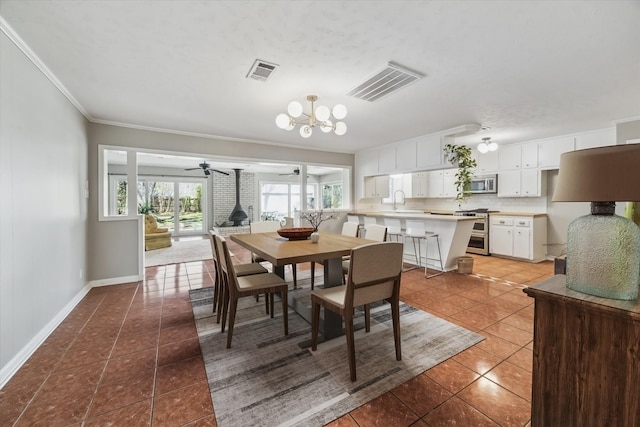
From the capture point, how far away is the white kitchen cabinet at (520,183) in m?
5.33

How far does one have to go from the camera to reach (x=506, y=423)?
1.47 m

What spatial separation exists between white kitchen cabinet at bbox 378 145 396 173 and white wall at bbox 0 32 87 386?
5120 mm

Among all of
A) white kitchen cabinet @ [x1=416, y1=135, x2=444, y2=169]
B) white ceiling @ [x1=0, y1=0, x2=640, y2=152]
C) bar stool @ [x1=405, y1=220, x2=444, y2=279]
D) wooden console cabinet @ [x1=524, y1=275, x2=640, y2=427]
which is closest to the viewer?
wooden console cabinet @ [x1=524, y1=275, x2=640, y2=427]

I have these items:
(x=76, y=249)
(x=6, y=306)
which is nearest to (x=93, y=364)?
(x=6, y=306)

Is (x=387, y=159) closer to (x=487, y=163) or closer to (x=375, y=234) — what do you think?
(x=487, y=163)

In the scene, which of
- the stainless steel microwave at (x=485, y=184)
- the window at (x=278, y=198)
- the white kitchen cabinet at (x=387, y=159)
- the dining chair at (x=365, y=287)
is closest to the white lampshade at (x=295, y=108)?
the dining chair at (x=365, y=287)

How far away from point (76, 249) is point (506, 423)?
4.51 metres

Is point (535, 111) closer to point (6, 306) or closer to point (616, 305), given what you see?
point (616, 305)

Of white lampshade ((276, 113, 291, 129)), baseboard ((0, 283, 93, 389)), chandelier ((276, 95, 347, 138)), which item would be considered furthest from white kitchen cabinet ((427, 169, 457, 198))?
baseboard ((0, 283, 93, 389))

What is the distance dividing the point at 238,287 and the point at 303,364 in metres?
0.83

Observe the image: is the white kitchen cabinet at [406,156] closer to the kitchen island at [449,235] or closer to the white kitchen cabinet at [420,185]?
the kitchen island at [449,235]

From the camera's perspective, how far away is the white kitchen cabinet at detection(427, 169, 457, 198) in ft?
21.9

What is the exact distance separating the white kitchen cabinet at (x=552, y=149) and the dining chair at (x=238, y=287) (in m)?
5.53

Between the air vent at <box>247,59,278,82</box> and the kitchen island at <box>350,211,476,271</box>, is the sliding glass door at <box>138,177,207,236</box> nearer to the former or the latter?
the air vent at <box>247,59,278,82</box>
